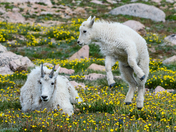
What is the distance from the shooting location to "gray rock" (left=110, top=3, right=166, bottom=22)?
111ft

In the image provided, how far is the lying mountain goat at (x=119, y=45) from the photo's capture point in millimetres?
6082

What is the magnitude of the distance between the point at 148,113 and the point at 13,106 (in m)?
4.19

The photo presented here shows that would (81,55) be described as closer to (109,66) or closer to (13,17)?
(109,66)

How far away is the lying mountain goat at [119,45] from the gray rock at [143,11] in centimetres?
2853

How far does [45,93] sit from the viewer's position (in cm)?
627

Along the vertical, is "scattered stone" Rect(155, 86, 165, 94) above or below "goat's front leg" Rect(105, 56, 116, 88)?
below

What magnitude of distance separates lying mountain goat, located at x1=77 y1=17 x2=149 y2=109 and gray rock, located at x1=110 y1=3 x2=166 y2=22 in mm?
28528

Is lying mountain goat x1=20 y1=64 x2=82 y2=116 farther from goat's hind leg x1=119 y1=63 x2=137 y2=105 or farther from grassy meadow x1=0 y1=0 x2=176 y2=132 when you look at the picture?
goat's hind leg x1=119 y1=63 x2=137 y2=105

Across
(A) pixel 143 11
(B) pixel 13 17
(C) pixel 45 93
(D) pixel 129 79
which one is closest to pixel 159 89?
(D) pixel 129 79

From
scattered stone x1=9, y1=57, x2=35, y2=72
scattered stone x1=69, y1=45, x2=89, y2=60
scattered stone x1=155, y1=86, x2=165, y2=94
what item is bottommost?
scattered stone x1=69, y1=45, x2=89, y2=60

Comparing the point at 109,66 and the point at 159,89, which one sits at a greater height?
the point at 109,66

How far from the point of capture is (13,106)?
7898mm

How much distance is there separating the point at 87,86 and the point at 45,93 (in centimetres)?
439

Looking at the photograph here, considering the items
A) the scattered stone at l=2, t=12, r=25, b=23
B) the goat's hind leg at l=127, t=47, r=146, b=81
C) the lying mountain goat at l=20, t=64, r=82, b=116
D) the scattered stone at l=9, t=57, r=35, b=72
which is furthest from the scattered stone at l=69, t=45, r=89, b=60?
the scattered stone at l=2, t=12, r=25, b=23
